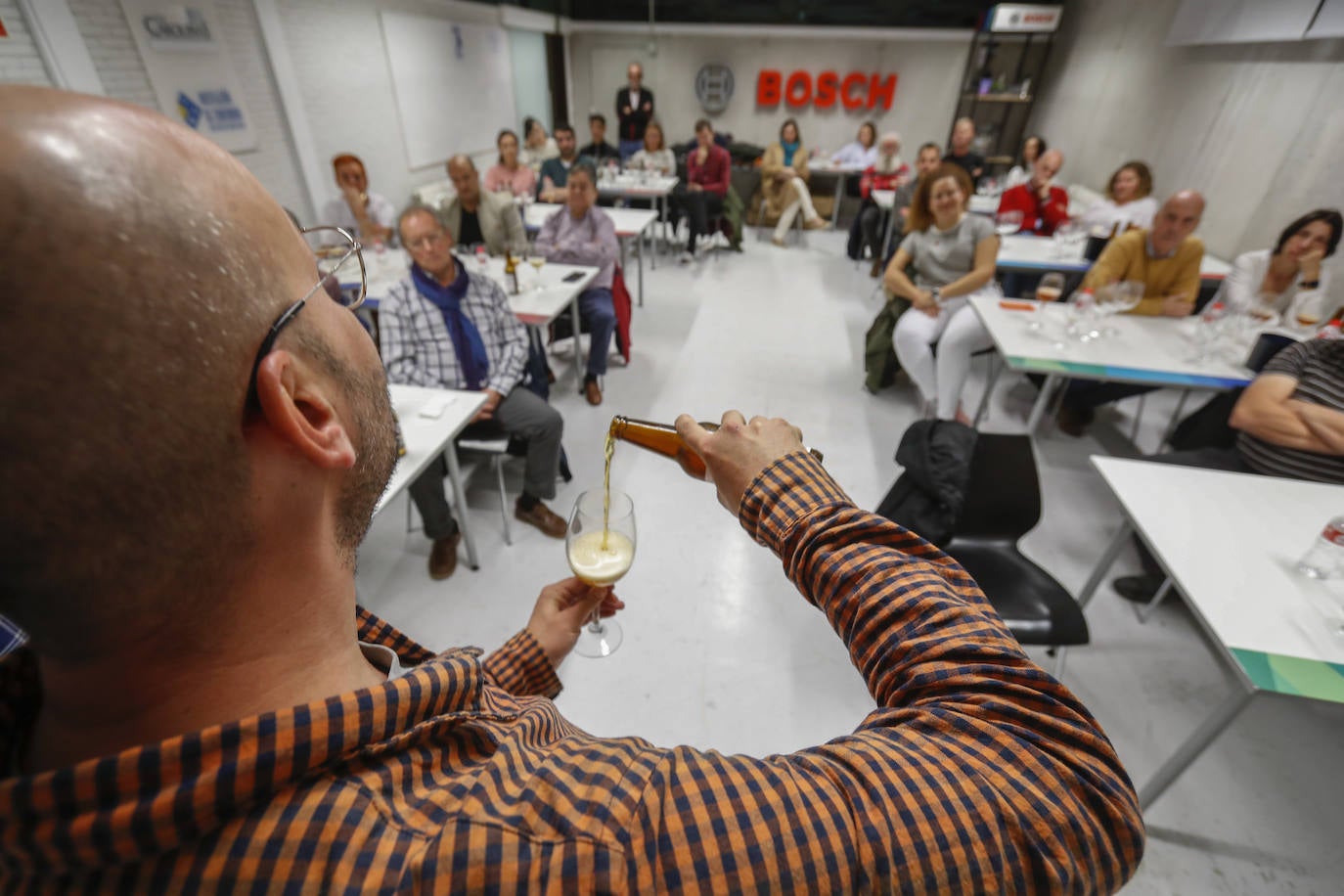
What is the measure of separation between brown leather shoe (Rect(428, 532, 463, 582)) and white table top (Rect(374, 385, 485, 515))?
573mm

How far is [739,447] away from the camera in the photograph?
83 cm

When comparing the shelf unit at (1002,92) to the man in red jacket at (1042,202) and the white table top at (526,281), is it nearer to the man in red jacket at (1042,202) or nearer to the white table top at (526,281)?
the man in red jacket at (1042,202)

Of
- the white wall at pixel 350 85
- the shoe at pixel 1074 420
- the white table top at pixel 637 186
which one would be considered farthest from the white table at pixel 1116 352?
the white wall at pixel 350 85

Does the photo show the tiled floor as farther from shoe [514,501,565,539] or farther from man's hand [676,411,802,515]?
man's hand [676,411,802,515]

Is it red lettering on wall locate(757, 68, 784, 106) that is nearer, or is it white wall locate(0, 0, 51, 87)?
white wall locate(0, 0, 51, 87)

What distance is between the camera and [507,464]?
3.27 m

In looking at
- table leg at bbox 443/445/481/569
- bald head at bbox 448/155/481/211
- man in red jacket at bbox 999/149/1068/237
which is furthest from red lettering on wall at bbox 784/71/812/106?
table leg at bbox 443/445/481/569

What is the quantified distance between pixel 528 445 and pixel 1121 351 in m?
2.92

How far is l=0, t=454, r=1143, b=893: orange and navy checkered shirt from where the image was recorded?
15.0 inches

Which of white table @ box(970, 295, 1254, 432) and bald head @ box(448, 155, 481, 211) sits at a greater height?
bald head @ box(448, 155, 481, 211)

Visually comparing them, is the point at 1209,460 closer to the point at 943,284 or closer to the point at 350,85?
the point at 943,284

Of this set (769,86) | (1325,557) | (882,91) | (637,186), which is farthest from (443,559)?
(882,91)

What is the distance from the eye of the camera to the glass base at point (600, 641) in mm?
2188

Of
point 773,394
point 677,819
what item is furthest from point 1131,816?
point 773,394
